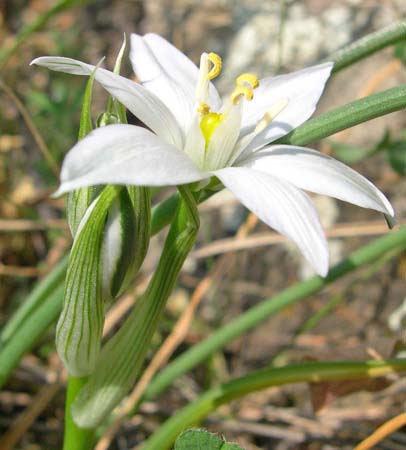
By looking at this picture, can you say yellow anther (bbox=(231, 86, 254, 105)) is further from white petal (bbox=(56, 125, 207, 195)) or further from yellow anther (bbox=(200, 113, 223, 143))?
white petal (bbox=(56, 125, 207, 195))

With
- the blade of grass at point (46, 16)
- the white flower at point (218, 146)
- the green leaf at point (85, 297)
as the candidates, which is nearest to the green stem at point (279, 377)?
the green leaf at point (85, 297)

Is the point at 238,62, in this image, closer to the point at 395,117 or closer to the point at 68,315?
the point at 395,117

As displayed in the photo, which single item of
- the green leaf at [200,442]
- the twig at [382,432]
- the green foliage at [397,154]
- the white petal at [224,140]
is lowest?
the twig at [382,432]

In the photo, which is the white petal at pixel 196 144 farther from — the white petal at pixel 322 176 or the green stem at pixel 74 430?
the green stem at pixel 74 430

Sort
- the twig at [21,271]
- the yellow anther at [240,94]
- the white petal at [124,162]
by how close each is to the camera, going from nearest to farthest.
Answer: the white petal at [124,162]
the yellow anther at [240,94]
the twig at [21,271]

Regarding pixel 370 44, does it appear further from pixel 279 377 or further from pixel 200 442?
pixel 200 442

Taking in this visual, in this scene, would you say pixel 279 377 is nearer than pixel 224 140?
No

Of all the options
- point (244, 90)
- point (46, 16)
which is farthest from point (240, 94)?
point (46, 16)
